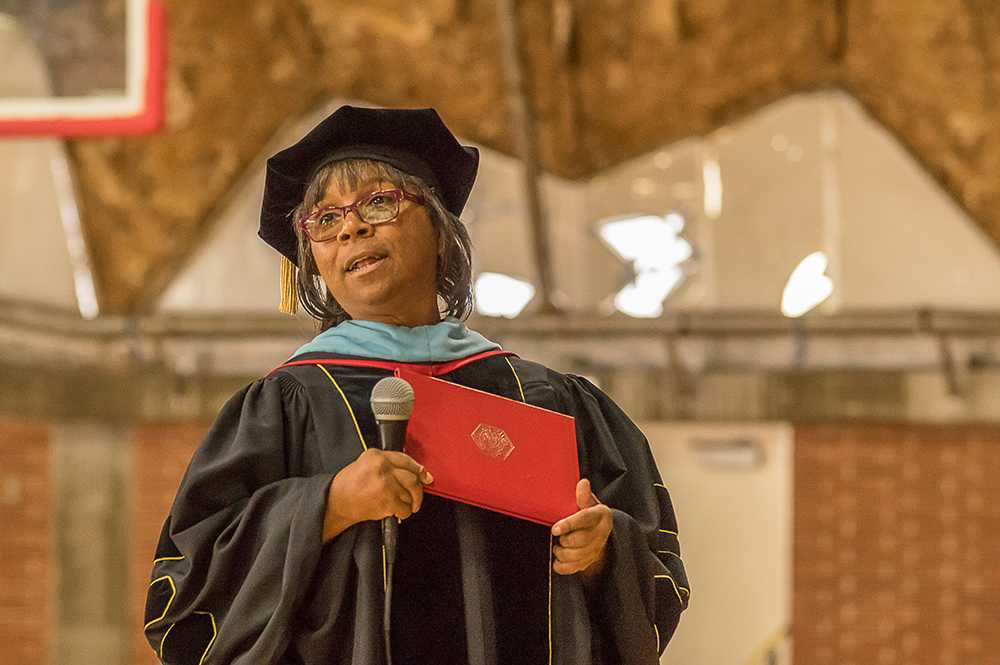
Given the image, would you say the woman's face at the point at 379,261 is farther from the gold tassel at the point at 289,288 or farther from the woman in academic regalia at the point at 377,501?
the gold tassel at the point at 289,288

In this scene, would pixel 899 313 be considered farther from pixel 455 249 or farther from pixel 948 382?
pixel 455 249

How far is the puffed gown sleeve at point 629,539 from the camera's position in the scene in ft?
6.77

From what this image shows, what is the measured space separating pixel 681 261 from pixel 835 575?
149 cm

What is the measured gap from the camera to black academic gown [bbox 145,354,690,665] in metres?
1.93

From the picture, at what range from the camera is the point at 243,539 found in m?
1.97

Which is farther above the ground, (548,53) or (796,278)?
(548,53)

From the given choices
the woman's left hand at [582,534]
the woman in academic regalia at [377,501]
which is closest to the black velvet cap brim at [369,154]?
the woman in academic regalia at [377,501]

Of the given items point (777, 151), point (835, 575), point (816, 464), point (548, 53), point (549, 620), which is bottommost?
point (835, 575)

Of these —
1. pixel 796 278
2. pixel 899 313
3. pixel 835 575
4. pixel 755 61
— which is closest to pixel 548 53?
pixel 755 61

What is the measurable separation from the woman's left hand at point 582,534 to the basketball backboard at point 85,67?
13.4ft

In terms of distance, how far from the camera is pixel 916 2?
6.25 metres

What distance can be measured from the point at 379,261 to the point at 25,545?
16.5 ft

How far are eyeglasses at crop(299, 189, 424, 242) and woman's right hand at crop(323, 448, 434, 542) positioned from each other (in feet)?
1.22

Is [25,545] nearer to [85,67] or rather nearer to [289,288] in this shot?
[85,67]
